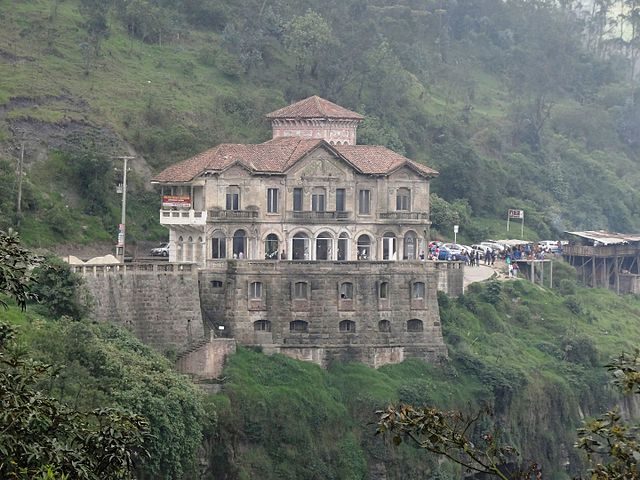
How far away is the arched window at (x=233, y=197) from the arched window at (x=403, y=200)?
935 centimetres

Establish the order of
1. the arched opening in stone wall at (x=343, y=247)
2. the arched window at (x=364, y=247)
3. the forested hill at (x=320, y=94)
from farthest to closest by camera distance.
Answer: the forested hill at (x=320, y=94)
the arched window at (x=364, y=247)
the arched opening in stone wall at (x=343, y=247)

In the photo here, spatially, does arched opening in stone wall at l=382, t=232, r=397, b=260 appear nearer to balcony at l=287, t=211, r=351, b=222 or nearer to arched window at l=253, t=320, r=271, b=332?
balcony at l=287, t=211, r=351, b=222

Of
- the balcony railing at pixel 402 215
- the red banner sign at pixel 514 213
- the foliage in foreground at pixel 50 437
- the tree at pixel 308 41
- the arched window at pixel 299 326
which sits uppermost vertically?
the tree at pixel 308 41

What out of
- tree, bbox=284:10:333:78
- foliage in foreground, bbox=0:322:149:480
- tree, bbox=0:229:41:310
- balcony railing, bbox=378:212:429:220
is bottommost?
foliage in foreground, bbox=0:322:149:480

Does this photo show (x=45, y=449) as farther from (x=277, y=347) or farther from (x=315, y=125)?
(x=315, y=125)

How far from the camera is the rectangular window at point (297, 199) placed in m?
95.0

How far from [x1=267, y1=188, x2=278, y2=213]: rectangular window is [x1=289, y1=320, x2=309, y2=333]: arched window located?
21.7 ft

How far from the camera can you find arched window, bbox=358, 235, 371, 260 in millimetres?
96562

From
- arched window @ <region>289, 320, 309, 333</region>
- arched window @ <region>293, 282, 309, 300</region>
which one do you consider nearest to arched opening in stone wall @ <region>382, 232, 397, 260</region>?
arched window @ <region>293, 282, 309, 300</region>

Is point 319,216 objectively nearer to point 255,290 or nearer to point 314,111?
point 255,290

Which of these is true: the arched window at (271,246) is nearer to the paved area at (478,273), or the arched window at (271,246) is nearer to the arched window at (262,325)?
the arched window at (262,325)

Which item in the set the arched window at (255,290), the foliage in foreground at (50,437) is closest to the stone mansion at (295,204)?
the arched window at (255,290)

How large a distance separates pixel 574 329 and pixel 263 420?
3179 cm

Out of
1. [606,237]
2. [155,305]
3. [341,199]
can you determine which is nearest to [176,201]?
[155,305]
